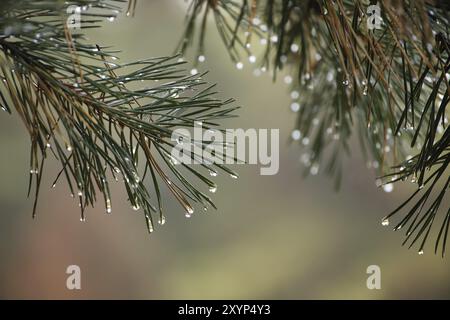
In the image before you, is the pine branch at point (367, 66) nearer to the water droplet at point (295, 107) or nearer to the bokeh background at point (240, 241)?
the water droplet at point (295, 107)

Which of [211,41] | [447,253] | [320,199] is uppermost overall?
[211,41]

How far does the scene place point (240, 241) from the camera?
2.96 metres

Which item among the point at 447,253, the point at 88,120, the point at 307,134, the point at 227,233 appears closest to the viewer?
the point at 88,120

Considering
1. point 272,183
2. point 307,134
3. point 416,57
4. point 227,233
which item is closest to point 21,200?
point 227,233

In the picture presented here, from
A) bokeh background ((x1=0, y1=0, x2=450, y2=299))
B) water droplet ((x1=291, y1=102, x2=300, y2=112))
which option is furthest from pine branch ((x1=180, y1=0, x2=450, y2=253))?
bokeh background ((x1=0, y1=0, x2=450, y2=299))

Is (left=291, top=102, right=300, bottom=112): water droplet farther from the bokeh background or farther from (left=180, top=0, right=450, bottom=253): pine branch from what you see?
the bokeh background

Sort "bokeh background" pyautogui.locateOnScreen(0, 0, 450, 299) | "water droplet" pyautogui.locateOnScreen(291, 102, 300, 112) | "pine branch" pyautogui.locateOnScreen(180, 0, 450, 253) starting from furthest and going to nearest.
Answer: "bokeh background" pyautogui.locateOnScreen(0, 0, 450, 299)
"water droplet" pyautogui.locateOnScreen(291, 102, 300, 112)
"pine branch" pyautogui.locateOnScreen(180, 0, 450, 253)

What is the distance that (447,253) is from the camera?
9.05 feet

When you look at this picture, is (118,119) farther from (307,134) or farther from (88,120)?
(307,134)

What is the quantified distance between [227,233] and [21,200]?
90cm

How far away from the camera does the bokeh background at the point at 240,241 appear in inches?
114

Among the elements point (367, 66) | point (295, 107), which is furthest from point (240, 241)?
point (367, 66)

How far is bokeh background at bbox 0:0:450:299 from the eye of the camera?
2.89 metres

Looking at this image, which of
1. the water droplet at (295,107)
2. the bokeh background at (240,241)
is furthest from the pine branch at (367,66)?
the bokeh background at (240,241)
